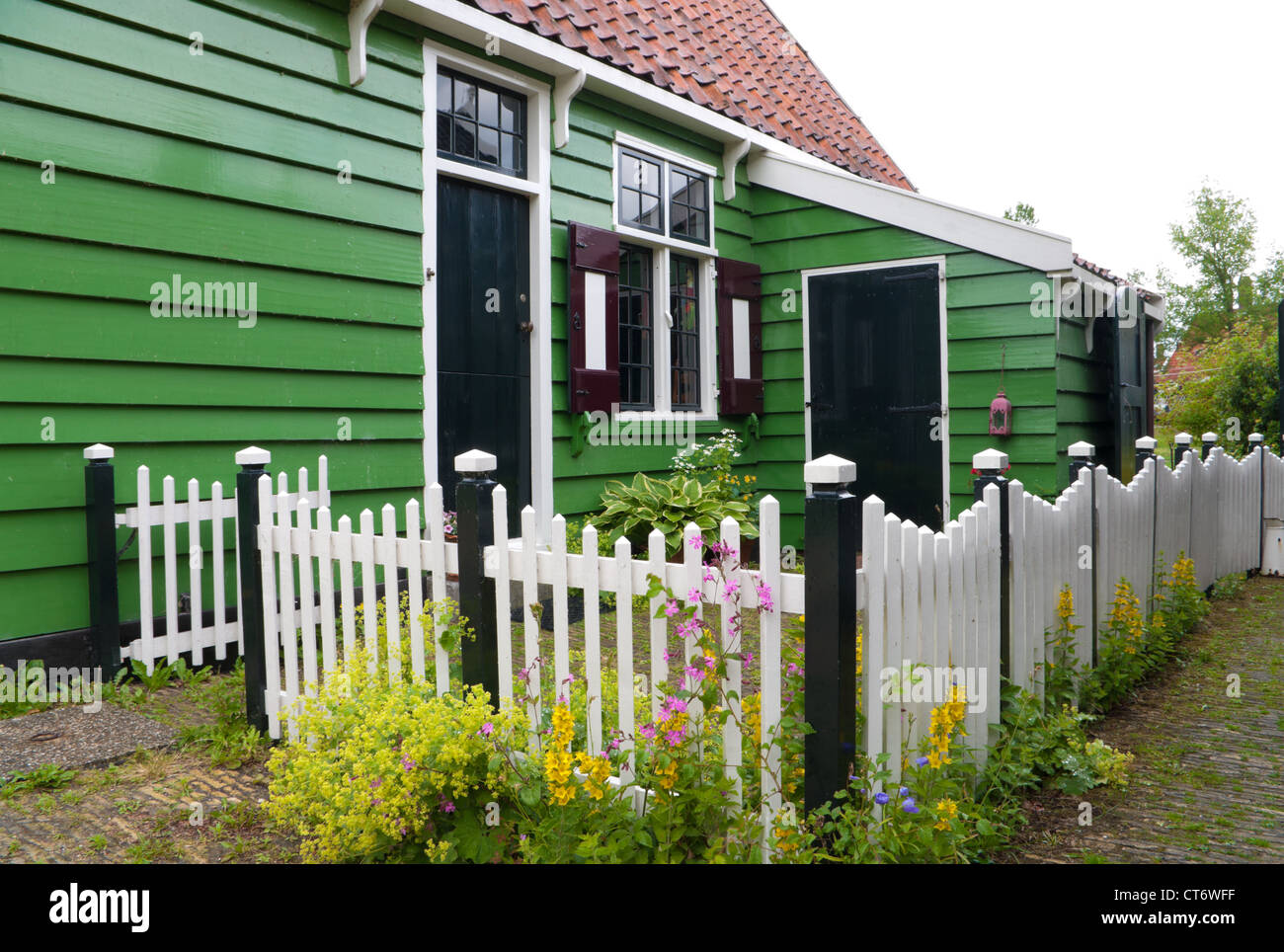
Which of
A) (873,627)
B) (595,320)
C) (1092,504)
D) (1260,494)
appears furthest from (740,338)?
(873,627)

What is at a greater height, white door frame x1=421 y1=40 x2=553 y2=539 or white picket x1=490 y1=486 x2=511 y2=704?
white door frame x1=421 y1=40 x2=553 y2=539

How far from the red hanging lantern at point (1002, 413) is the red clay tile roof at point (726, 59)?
309cm

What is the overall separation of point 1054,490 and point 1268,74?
14199mm

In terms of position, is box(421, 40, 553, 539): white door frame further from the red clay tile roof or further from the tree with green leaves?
the tree with green leaves

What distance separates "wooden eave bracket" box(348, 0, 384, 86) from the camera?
17.8 feet

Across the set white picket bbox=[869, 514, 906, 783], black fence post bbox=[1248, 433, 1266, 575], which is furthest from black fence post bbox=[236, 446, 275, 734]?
black fence post bbox=[1248, 433, 1266, 575]

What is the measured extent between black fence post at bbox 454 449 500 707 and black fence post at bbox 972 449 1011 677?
6.19ft

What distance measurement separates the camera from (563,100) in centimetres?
668

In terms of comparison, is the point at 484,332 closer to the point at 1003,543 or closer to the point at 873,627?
the point at 1003,543

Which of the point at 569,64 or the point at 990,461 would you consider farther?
the point at 569,64

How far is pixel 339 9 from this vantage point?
17.8 feet

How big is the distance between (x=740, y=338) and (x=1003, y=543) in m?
5.38

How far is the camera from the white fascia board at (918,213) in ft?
24.1

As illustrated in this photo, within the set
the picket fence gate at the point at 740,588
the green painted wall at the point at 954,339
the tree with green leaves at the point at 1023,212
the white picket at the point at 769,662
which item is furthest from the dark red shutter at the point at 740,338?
the tree with green leaves at the point at 1023,212
